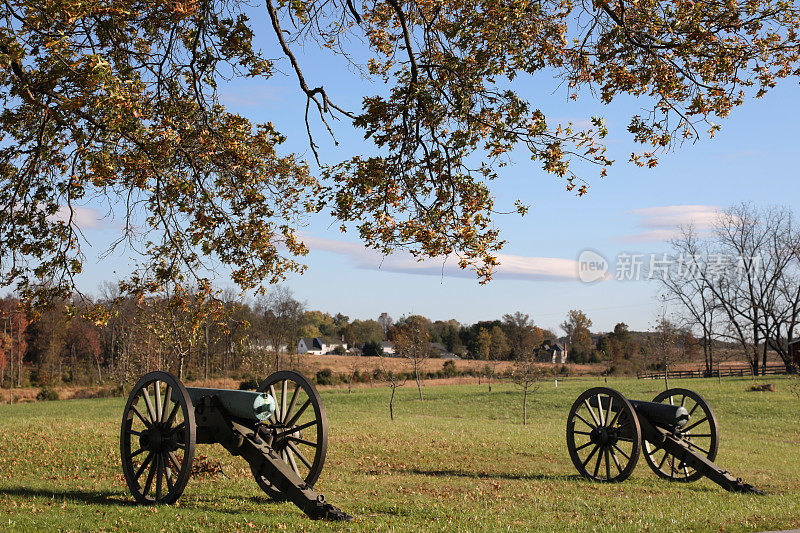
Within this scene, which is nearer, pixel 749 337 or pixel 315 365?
pixel 749 337

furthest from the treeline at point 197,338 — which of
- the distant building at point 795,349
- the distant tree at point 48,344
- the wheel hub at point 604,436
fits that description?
the distant building at point 795,349

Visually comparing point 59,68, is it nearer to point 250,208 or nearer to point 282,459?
point 250,208

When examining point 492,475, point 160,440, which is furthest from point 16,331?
point 160,440

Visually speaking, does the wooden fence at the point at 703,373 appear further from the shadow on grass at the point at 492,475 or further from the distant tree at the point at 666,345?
the shadow on grass at the point at 492,475

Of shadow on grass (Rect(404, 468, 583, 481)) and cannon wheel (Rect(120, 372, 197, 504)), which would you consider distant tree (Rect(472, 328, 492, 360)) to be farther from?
cannon wheel (Rect(120, 372, 197, 504))

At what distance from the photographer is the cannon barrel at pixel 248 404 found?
7.85 metres

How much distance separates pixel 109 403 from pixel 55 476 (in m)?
29.9

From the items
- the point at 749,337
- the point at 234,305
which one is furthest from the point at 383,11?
the point at 749,337

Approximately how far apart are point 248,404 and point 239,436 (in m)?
0.45

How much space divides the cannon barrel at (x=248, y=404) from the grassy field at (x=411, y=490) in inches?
44.3

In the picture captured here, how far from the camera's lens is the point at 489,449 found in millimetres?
14867

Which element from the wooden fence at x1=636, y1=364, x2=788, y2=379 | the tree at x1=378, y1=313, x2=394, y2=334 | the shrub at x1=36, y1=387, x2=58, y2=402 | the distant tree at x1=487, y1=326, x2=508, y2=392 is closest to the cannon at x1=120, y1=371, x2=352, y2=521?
the shrub at x1=36, y1=387, x2=58, y2=402

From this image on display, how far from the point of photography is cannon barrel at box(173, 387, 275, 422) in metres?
7.85

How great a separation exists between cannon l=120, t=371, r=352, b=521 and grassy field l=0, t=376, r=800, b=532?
27 centimetres
